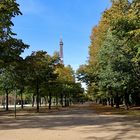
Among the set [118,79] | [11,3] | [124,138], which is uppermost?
[11,3]

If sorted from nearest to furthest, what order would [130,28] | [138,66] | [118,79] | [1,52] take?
[130,28]
[1,52]
[138,66]
[118,79]

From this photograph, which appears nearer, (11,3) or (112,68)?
(11,3)

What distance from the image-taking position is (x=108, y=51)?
3831cm

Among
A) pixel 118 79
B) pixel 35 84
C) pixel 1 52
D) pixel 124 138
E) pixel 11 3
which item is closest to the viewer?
pixel 124 138

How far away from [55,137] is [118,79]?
2660 centimetres

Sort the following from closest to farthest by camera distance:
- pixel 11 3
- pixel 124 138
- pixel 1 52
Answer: pixel 124 138, pixel 11 3, pixel 1 52

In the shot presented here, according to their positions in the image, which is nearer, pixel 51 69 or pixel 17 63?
pixel 17 63

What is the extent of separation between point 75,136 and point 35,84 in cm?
3499

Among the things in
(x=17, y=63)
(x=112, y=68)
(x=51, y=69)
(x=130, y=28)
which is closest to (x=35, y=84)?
(x=51, y=69)

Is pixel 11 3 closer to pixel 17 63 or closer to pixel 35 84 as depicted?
pixel 17 63

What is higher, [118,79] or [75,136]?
[118,79]

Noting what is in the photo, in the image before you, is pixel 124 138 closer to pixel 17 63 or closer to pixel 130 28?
pixel 130 28

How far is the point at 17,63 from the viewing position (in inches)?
1225

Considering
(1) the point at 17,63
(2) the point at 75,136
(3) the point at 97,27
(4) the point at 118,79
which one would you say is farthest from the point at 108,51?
(2) the point at 75,136
